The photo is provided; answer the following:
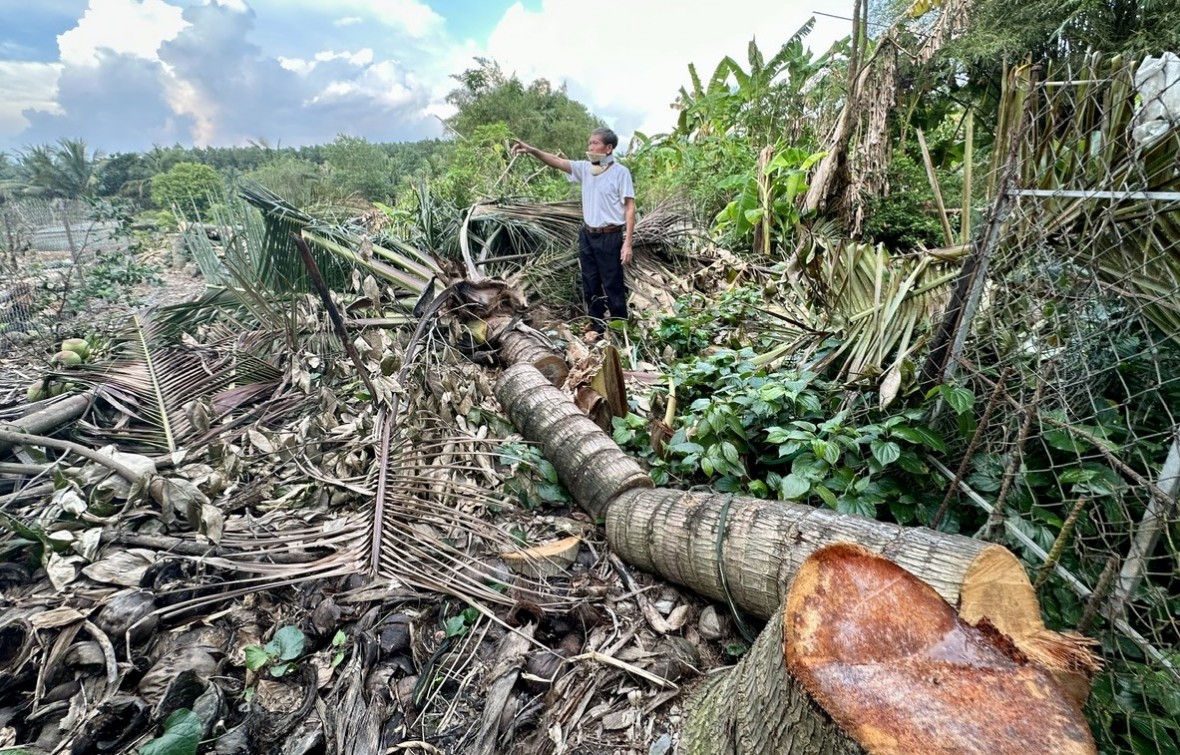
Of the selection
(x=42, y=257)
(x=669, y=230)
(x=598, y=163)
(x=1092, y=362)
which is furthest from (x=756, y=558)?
(x=42, y=257)

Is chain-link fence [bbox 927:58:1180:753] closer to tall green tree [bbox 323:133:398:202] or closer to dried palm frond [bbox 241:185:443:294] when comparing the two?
dried palm frond [bbox 241:185:443:294]

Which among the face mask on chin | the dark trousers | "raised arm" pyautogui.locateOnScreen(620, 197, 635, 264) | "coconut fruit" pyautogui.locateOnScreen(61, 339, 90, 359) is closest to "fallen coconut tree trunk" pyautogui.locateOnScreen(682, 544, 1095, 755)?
the dark trousers

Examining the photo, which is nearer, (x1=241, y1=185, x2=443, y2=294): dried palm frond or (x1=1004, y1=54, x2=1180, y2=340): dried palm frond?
(x1=1004, y1=54, x2=1180, y2=340): dried palm frond

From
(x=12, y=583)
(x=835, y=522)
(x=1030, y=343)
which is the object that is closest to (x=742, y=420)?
(x=835, y=522)

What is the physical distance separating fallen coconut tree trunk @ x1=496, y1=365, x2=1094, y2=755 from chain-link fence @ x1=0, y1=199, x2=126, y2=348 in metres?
4.04

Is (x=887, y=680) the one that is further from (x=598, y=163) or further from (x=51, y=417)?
(x=598, y=163)

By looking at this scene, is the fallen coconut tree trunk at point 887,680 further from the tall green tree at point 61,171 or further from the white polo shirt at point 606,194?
the tall green tree at point 61,171

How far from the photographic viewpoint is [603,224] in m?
4.33

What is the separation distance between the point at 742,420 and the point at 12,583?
2641mm

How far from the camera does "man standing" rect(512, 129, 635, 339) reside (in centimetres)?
424

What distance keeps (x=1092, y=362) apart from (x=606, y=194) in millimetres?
3244

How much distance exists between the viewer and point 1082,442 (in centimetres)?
160

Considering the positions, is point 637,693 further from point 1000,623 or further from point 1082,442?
point 1082,442

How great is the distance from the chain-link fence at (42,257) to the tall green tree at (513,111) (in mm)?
9255
